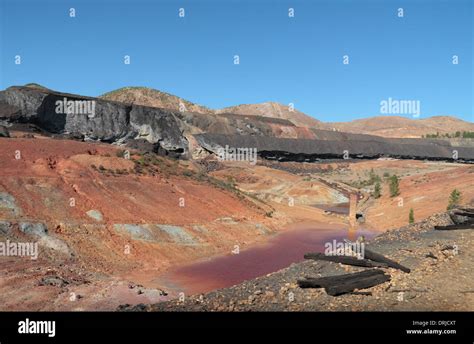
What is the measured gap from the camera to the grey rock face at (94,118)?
Result: 5134 centimetres

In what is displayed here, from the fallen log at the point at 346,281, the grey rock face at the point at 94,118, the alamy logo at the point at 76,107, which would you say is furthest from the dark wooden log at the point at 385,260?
the alamy logo at the point at 76,107

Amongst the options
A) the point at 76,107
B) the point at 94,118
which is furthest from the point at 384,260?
the point at 76,107

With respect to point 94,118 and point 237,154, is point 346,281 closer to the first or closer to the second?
point 94,118

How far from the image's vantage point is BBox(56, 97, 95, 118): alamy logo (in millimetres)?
54447

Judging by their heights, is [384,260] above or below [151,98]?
below

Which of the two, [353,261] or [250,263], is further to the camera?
[250,263]

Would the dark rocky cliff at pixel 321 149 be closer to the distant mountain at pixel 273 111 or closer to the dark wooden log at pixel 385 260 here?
the dark wooden log at pixel 385 260

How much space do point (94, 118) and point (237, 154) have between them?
93.3ft

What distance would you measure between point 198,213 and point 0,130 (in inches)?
692

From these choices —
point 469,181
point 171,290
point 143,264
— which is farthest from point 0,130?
point 469,181

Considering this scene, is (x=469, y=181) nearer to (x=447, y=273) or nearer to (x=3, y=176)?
(x=447, y=273)

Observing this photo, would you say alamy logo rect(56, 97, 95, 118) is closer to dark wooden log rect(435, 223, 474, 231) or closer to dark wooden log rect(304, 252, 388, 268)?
dark wooden log rect(435, 223, 474, 231)
